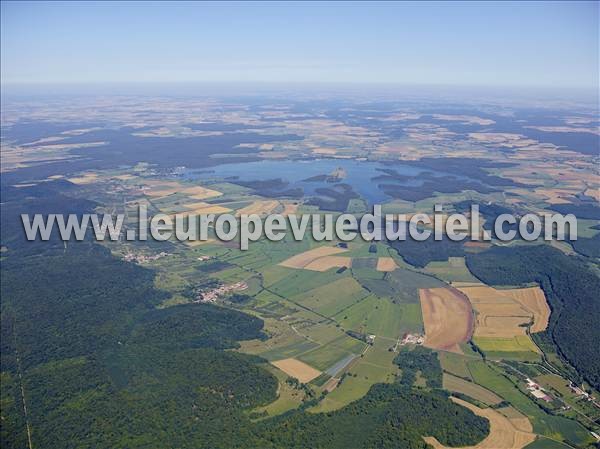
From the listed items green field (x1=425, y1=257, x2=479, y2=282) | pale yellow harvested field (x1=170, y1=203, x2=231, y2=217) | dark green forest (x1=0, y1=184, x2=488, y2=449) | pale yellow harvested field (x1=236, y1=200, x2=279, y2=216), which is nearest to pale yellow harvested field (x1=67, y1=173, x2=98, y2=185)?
pale yellow harvested field (x1=170, y1=203, x2=231, y2=217)

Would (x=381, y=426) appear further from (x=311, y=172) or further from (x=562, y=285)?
(x=311, y=172)

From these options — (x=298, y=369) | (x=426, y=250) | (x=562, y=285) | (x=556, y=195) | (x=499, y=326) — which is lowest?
(x=298, y=369)

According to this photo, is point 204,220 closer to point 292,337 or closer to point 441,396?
point 292,337

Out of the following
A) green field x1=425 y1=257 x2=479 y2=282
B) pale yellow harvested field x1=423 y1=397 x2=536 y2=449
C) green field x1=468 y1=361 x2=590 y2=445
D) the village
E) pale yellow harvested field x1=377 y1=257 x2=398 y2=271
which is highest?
green field x1=425 y1=257 x2=479 y2=282

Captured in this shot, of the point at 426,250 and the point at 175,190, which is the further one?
the point at 175,190

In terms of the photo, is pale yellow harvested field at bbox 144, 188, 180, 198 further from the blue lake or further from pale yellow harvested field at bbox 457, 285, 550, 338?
pale yellow harvested field at bbox 457, 285, 550, 338

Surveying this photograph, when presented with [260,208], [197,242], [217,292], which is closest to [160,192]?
[260,208]

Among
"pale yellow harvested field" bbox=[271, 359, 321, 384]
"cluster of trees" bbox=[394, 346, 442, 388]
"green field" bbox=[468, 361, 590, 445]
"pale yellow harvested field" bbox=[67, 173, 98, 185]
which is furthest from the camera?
"pale yellow harvested field" bbox=[67, 173, 98, 185]

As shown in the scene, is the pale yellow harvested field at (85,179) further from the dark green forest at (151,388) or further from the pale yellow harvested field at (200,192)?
the dark green forest at (151,388)
